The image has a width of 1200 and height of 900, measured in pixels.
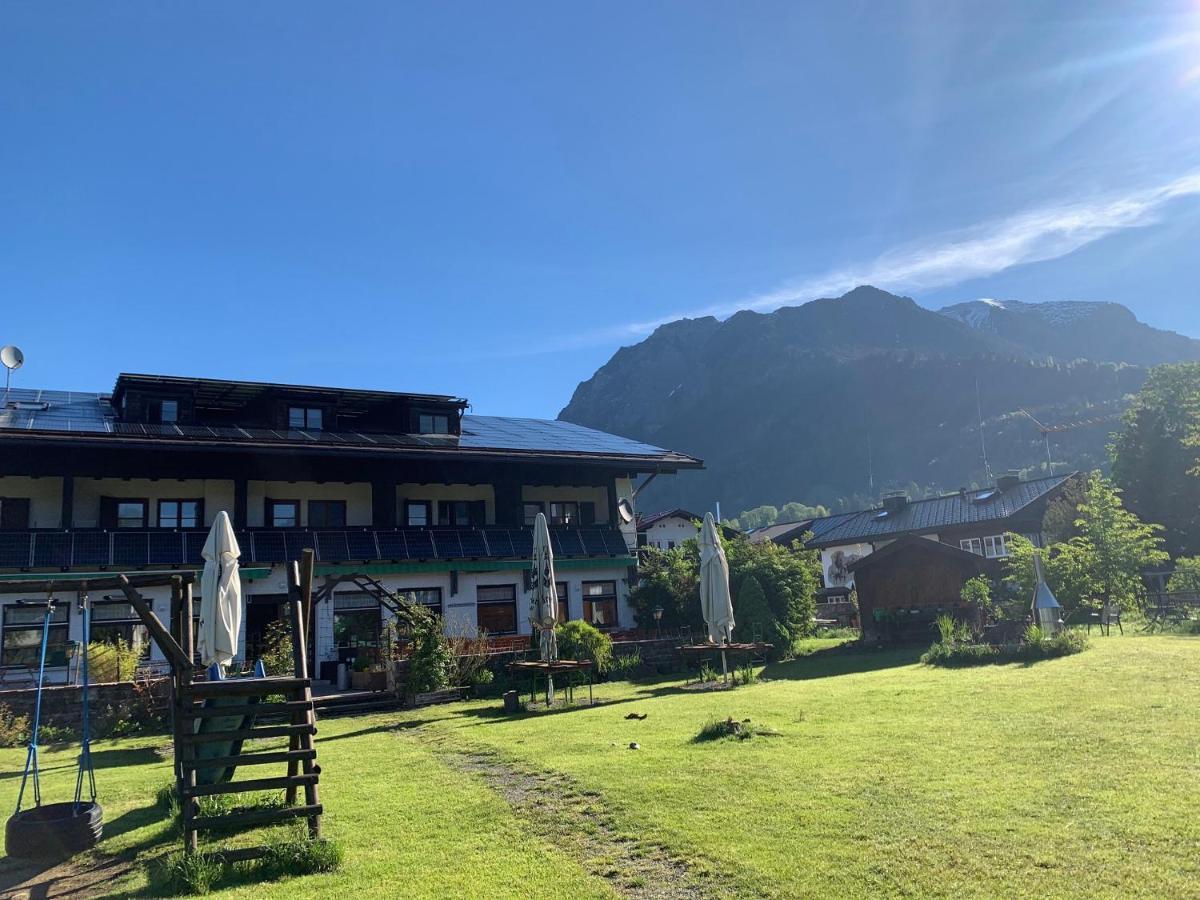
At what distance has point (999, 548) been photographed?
49781 millimetres

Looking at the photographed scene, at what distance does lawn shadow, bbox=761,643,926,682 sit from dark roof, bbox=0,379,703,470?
9534 millimetres

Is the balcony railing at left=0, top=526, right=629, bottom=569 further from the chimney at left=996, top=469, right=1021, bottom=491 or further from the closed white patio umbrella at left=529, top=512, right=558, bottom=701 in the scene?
the chimney at left=996, top=469, right=1021, bottom=491

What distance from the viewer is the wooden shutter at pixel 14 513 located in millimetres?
22375

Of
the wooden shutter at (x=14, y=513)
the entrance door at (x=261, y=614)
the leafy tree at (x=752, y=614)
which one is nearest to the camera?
the wooden shutter at (x=14, y=513)

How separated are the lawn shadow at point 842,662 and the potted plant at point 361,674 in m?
9.21

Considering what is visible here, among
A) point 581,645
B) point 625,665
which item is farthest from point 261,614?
point 625,665

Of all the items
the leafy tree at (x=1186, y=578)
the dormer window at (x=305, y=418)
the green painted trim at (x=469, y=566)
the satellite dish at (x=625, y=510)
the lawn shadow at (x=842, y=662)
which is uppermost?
the dormer window at (x=305, y=418)

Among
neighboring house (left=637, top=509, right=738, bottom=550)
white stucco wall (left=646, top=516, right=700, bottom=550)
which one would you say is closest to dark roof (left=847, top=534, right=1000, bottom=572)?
neighboring house (left=637, top=509, right=738, bottom=550)

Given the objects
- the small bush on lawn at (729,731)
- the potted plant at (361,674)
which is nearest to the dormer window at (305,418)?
the potted plant at (361,674)

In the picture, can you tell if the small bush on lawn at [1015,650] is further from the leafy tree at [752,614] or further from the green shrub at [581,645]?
the green shrub at [581,645]

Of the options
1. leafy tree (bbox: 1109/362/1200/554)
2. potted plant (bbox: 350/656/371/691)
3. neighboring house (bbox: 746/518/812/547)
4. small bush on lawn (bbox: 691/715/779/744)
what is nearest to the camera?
small bush on lawn (bbox: 691/715/779/744)

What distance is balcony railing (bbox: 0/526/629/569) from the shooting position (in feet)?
69.7

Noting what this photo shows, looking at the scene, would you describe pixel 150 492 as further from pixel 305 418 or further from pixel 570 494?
pixel 570 494

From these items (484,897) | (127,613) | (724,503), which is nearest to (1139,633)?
(484,897)
